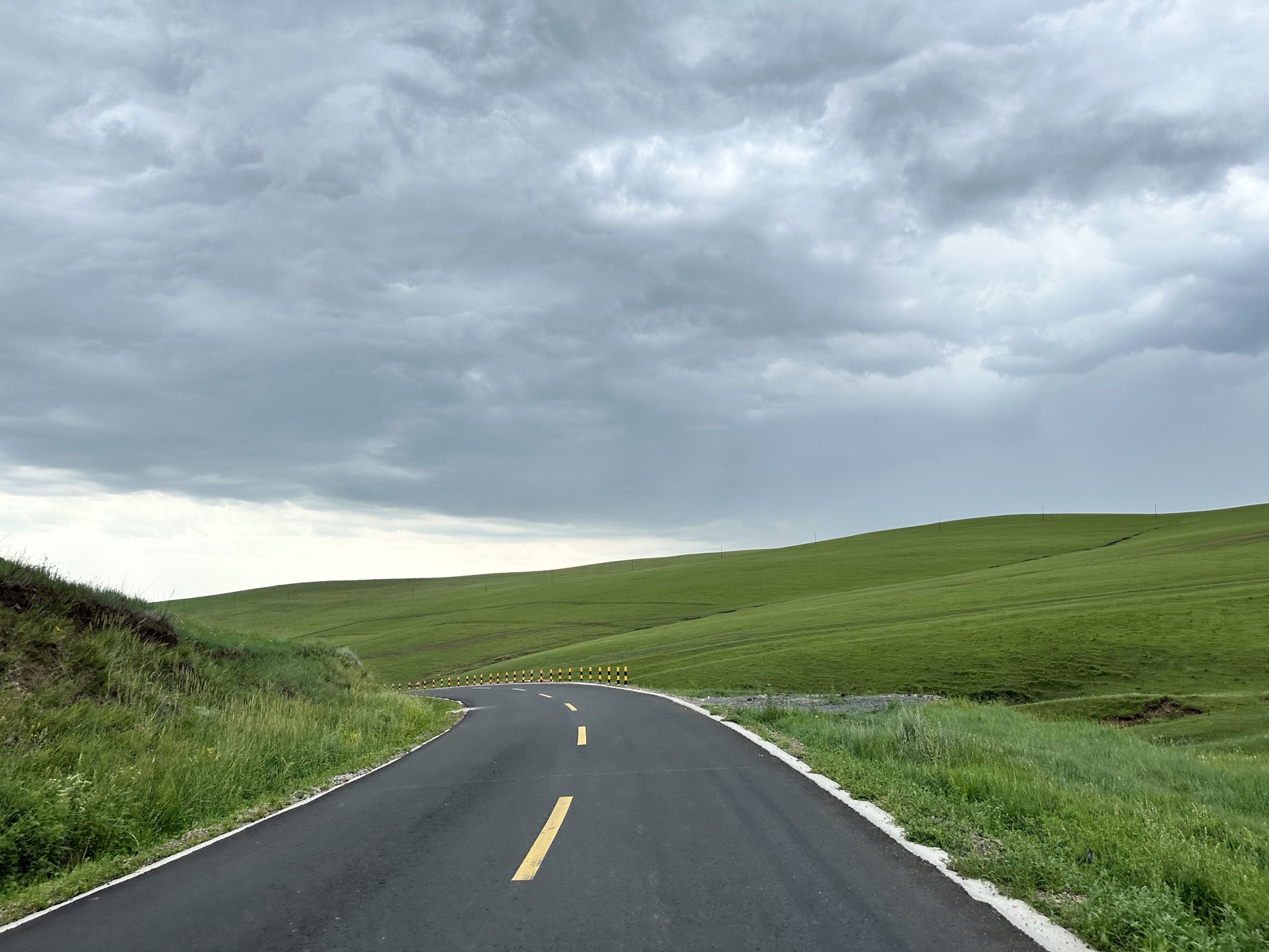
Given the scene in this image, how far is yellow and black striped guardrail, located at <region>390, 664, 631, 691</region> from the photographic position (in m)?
44.1

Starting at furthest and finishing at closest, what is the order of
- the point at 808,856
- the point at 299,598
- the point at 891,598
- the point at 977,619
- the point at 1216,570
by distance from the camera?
the point at 299,598 → the point at 891,598 → the point at 1216,570 → the point at 977,619 → the point at 808,856

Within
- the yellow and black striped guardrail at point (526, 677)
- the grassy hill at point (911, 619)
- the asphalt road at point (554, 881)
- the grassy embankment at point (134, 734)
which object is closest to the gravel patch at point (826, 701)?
the grassy hill at point (911, 619)

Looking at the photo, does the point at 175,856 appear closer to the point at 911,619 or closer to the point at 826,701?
the point at 826,701

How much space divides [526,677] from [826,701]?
30.0 meters

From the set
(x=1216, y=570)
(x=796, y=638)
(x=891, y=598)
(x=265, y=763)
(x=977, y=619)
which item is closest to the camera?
(x=265, y=763)

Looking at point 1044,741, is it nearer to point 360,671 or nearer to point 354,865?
point 354,865

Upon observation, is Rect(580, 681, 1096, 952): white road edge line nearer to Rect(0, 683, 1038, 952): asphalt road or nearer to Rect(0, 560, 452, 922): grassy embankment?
Rect(0, 683, 1038, 952): asphalt road

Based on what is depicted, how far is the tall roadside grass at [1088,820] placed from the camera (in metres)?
5.19

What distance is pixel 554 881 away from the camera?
6418mm

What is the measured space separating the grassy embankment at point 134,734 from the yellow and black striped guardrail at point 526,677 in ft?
68.7

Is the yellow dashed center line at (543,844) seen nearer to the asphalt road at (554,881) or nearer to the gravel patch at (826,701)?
the asphalt road at (554,881)

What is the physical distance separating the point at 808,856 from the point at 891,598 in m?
54.1

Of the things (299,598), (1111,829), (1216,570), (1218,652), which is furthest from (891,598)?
(299,598)

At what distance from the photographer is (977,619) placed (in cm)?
4253
